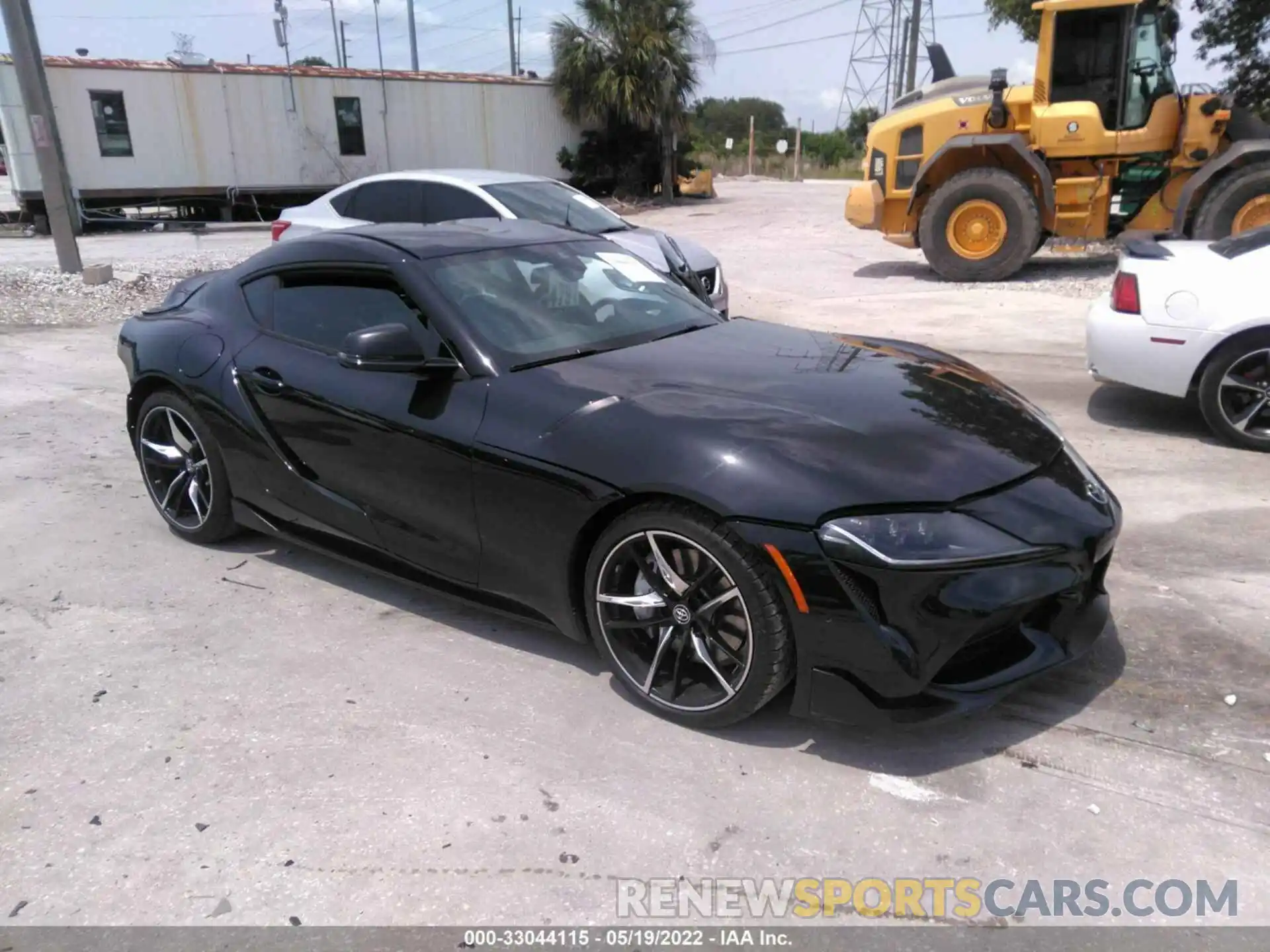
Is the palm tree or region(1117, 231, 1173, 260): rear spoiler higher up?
the palm tree

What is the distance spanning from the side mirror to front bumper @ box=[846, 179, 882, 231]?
1037cm

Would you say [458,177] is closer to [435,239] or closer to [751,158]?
[435,239]

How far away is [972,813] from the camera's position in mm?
2697

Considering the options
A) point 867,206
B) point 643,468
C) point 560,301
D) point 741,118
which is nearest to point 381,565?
point 560,301

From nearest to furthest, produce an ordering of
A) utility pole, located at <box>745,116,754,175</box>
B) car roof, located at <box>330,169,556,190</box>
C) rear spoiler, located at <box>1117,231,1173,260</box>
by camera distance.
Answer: rear spoiler, located at <box>1117,231,1173,260</box>
car roof, located at <box>330,169,556,190</box>
utility pole, located at <box>745,116,754,175</box>

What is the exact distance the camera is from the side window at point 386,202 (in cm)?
972

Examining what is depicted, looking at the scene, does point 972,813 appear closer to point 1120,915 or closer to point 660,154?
point 1120,915

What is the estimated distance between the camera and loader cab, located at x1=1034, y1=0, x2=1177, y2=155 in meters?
11.3

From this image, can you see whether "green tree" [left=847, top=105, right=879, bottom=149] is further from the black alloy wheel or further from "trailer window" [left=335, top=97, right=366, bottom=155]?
the black alloy wheel

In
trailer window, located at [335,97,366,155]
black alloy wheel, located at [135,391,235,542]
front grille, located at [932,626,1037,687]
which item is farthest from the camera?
trailer window, located at [335,97,366,155]

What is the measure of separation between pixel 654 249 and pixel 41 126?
353 inches

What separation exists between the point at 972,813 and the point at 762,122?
85718 millimetres

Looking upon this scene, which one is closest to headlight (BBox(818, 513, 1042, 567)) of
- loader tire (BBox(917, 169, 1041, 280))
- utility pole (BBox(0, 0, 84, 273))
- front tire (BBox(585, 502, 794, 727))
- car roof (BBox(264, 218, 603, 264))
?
front tire (BBox(585, 502, 794, 727))

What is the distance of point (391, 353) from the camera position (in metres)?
3.43
